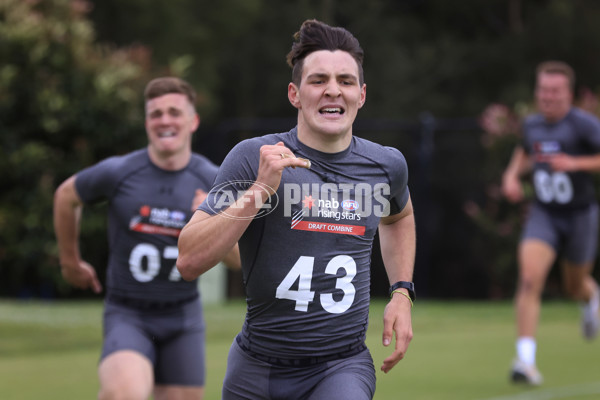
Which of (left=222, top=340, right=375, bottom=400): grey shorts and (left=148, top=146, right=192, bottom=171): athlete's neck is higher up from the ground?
(left=148, top=146, right=192, bottom=171): athlete's neck

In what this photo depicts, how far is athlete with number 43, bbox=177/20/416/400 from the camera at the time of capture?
3953mm

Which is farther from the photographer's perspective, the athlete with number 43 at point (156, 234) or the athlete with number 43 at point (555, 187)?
the athlete with number 43 at point (555, 187)

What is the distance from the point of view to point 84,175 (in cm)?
607

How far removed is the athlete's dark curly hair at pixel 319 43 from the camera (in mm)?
Result: 4016

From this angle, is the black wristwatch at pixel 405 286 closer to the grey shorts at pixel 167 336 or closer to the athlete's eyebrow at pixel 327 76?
the athlete's eyebrow at pixel 327 76

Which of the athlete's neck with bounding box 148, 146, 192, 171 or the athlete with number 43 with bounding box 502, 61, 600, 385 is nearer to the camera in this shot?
the athlete's neck with bounding box 148, 146, 192, 171

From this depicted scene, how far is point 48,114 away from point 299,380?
11.1 metres

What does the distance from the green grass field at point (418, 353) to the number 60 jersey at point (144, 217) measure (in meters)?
2.30

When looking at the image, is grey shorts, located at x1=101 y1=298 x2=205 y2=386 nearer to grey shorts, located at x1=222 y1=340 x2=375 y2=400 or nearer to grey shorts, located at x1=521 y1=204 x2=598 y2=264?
grey shorts, located at x1=222 y1=340 x2=375 y2=400

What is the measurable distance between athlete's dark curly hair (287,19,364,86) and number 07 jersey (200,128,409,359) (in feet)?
1.02

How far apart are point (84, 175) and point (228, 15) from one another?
65.8ft

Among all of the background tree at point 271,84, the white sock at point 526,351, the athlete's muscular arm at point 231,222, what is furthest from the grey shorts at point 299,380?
the background tree at point 271,84

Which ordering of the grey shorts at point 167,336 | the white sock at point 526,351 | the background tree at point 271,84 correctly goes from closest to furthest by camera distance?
the grey shorts at point 167,336
the white sock at point 526,351
the background tree at point 271,84

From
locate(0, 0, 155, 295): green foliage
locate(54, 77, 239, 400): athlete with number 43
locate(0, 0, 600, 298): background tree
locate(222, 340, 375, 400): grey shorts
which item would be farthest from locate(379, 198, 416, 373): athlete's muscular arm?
locate(0, 0, 155, 295): green foliage
